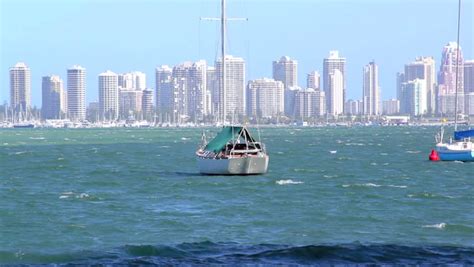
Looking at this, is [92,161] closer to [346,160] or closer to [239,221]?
[346,160]

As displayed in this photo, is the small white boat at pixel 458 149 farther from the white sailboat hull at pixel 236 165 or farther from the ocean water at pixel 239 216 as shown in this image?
the white sailboat hull at pixel 236 165

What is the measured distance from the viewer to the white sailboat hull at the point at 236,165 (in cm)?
6366

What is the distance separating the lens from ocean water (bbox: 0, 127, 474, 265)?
34281mm

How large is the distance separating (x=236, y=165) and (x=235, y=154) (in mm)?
640

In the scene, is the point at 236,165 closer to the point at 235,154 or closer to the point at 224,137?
the point at 235,154

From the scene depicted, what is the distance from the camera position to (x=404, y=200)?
51938 millimetres

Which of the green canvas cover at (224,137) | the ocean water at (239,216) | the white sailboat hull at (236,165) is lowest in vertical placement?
the ocean water at (239,216)

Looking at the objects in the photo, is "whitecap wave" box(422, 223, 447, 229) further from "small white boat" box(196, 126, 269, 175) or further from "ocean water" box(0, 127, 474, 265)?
"small white boat" box(196, 126, 269, 175)

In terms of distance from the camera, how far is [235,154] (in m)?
63.5

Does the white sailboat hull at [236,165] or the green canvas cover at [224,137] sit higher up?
the green canvas cover at [224,137]

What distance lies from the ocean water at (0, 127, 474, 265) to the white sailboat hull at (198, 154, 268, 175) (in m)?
0.50

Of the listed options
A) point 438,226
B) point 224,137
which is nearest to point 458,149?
point 224,137

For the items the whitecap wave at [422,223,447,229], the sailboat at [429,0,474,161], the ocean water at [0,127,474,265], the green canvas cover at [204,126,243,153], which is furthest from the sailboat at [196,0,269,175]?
the whitecap wave at [422,223,447,229]

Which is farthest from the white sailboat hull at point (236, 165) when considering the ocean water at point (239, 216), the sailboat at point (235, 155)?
the ocean water at point (239, 216)
